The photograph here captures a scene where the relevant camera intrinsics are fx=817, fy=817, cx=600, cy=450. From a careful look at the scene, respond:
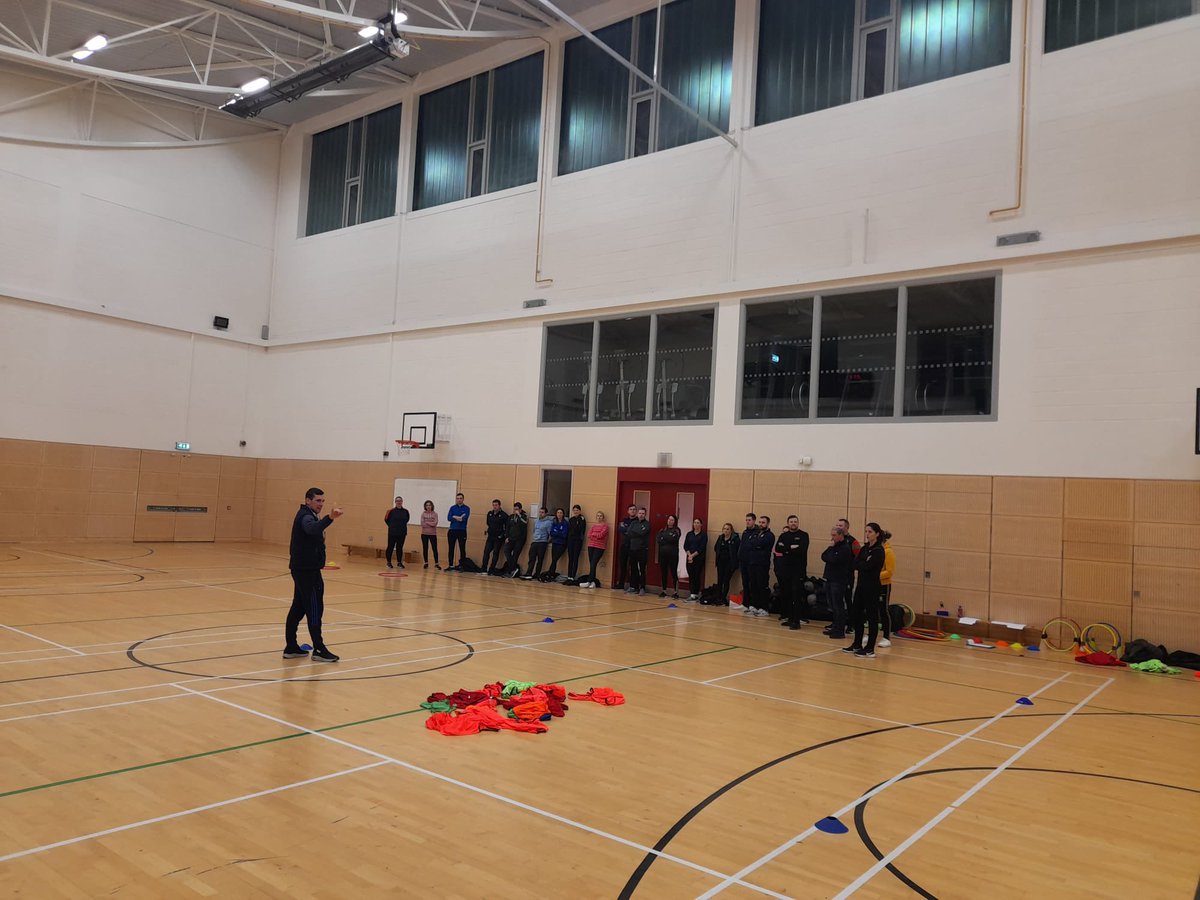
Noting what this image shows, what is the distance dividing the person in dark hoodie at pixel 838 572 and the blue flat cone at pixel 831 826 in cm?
722

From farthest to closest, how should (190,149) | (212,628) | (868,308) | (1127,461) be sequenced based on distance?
(190,149) → (868,308) → (1127,461) → (212,628)

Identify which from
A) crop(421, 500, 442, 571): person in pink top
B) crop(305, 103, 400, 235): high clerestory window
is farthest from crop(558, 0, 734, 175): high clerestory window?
crop(421, 500, 442, 571): person in pink top

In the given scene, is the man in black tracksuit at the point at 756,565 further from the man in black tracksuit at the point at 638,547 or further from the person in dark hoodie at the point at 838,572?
the man in black tracksuit at the point at 638,547

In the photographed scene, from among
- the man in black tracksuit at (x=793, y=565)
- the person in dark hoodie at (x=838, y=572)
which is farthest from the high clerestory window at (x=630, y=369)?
the person in dark hoodie at (x=838, y=572)

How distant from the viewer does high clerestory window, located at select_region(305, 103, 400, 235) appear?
2383cm

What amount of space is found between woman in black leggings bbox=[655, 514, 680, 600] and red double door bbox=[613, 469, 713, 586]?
470mm

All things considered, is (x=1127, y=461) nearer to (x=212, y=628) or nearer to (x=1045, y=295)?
(x=1045, y=295)

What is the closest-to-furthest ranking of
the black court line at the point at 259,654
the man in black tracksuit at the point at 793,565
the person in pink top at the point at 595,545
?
the black court line at the point at 259,654 < the man in black tracksuit at the point at 793,565 < the person in pink top at the point at 595,545

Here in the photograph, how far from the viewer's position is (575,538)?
60.7ft

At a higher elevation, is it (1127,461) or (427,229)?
(427,229)

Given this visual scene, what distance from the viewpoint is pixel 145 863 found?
3.97 metres

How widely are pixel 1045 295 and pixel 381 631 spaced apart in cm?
1163

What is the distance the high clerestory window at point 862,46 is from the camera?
47.6ft

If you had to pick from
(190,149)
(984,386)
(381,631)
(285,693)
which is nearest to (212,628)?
(381,631)
